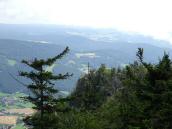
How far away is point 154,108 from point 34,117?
31.4ft

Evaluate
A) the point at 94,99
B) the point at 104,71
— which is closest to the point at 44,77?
the point at 94,99

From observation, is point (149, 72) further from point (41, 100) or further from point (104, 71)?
point (104, 71)

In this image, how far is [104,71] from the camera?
9862 cm

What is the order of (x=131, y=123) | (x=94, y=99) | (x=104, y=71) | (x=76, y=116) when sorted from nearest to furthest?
1. (x=131, y=123)
2. (x=76, y=116)
3. (x=94, y=99)
4. (x=104, y=71)

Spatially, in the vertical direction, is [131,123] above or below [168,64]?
below

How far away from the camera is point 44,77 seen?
33.7 metres

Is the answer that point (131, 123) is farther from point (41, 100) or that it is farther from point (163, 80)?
point (41, 100)

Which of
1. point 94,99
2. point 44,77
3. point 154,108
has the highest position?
point 44,77

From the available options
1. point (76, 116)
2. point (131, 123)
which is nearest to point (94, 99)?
point (76, 116)

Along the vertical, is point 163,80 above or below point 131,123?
above

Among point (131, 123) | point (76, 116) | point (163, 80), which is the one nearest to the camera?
point (163, 80)

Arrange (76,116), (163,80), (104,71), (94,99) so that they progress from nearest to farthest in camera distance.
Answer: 1. (163,80)
2. (76,116)
3. (94,99)
4. (104,71)

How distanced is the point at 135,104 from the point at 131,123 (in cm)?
191

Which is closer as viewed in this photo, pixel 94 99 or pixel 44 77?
pixel 44 77
